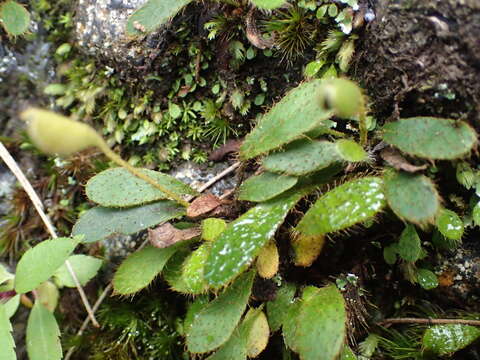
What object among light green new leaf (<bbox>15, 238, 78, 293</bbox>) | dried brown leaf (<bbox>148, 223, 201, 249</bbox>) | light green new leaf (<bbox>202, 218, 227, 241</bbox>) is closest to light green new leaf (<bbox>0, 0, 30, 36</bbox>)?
light green new leaf (<bbox>15, 238, 78, 293</bbox>)

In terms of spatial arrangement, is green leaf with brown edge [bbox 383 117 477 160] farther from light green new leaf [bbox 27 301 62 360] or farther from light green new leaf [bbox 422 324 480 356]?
light green new leaf [bbox 27 301 62 360]

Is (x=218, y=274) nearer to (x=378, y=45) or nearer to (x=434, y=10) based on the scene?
(x=378, y=45)

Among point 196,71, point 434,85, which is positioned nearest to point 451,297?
Result: point 434,85

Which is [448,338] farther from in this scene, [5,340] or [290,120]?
[5,340]

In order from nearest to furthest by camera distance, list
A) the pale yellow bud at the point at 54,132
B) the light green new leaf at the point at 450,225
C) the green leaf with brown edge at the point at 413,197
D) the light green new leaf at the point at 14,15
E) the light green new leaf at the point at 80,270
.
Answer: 1. the pale yellow bud at the point at 54,132
2. the green leaf with brown edge at the point at 413,197
3. the light green new leaf at the point at 450,225
4. the light green new leaf at the point at 80,270
5. the light green new leaf at the point at 14,15

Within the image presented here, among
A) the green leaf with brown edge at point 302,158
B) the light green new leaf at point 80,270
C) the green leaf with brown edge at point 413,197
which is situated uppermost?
the green leaf with brown edge at point 302,158

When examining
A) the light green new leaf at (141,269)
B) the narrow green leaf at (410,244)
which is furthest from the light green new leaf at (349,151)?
the light green new leaf at (141,269)

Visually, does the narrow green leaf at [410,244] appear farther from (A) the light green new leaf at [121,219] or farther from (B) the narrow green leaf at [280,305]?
(A) the light green new leaf at [121,219]
